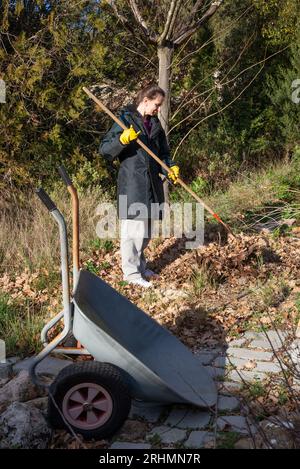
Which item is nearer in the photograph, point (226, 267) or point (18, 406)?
point (18, 406)

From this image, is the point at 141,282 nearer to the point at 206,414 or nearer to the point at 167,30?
the point at 206,414

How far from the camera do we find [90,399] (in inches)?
106

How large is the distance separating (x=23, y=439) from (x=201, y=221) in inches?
163

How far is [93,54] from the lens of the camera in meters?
8.05

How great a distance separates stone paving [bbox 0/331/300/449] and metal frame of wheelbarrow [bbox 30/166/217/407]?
0.33 ft

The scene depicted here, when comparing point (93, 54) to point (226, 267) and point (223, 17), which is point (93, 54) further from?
point (226, 267)

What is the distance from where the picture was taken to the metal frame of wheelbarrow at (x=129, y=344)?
8.70 ft

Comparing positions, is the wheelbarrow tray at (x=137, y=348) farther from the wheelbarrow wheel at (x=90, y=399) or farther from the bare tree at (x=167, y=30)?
the bare tree at (x=167, y=30)

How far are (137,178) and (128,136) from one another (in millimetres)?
436

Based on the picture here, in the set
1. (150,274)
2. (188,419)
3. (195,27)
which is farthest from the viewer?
(195,27)

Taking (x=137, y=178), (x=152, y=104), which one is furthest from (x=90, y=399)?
(x=152, y=104)

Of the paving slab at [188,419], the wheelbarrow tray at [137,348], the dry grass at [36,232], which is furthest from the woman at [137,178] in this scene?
the paving slab at [188,419]

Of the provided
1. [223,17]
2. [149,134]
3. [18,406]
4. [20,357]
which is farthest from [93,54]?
[18,406]
